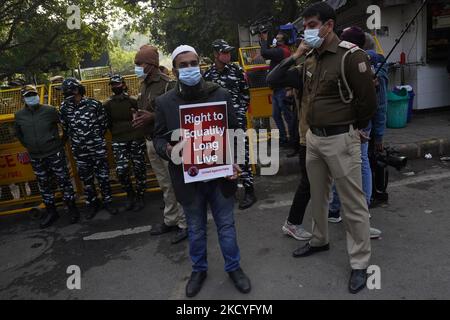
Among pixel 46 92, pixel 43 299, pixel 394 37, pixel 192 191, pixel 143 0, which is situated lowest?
pixel 43 299

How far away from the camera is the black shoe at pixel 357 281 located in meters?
2.90

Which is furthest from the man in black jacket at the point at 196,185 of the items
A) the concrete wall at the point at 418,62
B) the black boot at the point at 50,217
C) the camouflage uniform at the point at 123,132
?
the concrete wall at the point at 418,62

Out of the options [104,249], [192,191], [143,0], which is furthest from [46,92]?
[143,0]

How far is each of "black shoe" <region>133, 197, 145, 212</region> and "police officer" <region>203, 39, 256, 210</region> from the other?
133cm

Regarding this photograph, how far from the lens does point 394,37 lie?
27.0 feet

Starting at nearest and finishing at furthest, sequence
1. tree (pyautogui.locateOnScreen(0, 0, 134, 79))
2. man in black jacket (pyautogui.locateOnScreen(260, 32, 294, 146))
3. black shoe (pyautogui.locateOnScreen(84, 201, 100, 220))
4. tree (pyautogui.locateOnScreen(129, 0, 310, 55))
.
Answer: black shoe (pyautogui.locateOnScreen(84, 201, 100, 220)) → man in black jacket (pyautogui.locateOnScreen(260, 32, 294, 146)) → tree (pyautogui.locateOnScreen(0, 0, 134, 79)) → tree (pyautogui.locateOnScreen(129, 0, 310, 55))

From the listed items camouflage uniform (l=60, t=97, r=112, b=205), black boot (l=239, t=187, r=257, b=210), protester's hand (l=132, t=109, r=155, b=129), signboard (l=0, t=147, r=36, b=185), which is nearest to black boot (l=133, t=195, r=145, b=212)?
camouflage uniform (l=60, t=97, r=112, b=205)

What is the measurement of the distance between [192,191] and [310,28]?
4.91ft

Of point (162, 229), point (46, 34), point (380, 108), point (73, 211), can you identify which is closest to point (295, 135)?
point (380, 108)

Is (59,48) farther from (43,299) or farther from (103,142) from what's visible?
(43,299)

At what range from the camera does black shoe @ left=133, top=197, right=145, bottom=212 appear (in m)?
5.09

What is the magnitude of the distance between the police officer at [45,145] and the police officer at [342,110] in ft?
10.8

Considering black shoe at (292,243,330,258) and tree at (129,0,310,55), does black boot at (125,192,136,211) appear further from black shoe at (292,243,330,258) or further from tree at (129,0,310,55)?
tree at (129,0,310,55)

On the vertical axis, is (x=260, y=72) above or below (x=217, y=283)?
above
